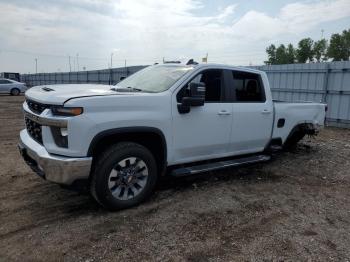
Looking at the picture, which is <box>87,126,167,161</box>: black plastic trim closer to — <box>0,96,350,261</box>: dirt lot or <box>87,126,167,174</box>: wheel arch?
<box>87,126,167,174</box>: wheel arch

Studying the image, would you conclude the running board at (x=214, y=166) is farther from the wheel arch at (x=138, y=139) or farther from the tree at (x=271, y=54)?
the tree at (x=271, y=54)

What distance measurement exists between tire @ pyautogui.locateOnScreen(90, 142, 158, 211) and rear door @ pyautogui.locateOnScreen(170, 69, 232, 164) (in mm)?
497

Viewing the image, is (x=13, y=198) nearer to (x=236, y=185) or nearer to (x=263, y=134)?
(x=236, y=185)

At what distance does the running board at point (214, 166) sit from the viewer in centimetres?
461

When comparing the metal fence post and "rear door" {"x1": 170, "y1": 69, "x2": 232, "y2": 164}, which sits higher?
the metal fence post

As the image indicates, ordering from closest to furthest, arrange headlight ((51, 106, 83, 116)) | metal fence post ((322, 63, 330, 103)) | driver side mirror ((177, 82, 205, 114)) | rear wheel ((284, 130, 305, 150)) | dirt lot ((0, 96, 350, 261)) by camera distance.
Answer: dirt lot ((0, 96, 350, 261)) < headlight ((51, 106, 83, 116)) < driver side mirror ((177, 82, 205, 114)) < rear wheel ((284, 130, 305, 150)) < metal fence post ((322, 63, 330, 103))

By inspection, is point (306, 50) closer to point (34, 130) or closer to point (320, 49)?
point (320, 49)

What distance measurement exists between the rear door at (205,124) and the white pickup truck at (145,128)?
1 cm

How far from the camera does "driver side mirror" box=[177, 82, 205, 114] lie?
14.1 ft

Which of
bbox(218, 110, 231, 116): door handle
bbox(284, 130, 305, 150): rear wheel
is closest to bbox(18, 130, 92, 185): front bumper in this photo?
bbox(218, 110, 231, 116): door handle

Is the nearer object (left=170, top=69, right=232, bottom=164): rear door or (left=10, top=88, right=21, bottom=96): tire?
(left=170, top=69, right=232, bottom=164): rear door

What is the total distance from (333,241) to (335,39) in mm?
67696

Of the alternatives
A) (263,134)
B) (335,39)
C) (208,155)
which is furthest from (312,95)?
(335,39)

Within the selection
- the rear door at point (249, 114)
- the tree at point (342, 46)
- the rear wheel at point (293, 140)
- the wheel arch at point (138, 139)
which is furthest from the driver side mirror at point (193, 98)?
the tree at point (342, 46)
